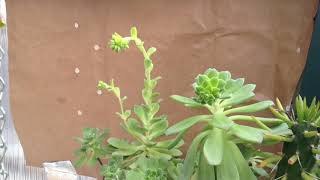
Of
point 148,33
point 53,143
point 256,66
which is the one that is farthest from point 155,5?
point 53,143

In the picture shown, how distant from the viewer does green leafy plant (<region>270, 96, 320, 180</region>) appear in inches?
20.6

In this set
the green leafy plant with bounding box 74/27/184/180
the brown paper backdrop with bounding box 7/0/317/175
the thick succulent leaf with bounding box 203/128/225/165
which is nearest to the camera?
the thick succulent leaf with bounding box 203/128/225/165

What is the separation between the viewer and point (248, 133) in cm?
49

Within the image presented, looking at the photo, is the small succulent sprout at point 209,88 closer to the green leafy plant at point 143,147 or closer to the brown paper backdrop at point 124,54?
the green leafy plant at point 143,147

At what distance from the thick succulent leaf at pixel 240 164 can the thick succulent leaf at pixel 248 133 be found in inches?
0.8

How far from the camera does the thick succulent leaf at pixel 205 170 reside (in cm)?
50

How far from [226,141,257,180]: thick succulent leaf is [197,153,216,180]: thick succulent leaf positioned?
0.10 feet

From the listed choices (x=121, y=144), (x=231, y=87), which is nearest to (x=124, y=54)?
(x=121, y=144)

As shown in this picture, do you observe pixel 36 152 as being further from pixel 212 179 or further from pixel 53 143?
pixel 212 179

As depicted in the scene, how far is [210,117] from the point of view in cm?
53

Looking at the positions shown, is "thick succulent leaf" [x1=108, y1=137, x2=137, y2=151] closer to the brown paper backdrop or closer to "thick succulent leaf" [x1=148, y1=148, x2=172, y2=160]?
"thick succulent leaf" [x1=148, y1=148, x2=172, y2=160]

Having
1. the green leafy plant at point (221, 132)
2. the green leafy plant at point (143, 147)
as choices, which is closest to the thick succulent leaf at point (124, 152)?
the green leafy plant at point (143, 147)

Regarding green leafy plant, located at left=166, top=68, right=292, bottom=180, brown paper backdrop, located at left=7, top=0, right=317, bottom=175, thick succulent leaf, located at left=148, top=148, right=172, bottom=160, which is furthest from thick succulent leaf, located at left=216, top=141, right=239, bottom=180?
brown paper backdrop, located at left=7, top=0, right=317, bottom=175

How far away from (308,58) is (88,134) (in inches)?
17.4
